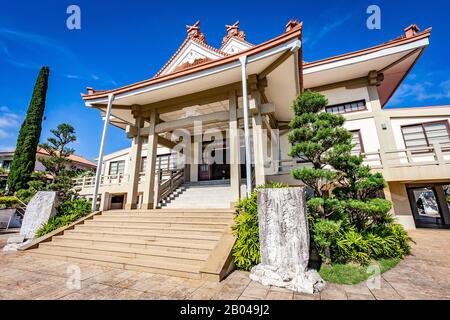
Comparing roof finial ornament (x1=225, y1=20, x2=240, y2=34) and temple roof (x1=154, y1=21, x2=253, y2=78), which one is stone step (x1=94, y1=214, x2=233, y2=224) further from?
roof finial ornament (x1=225, y1=20, x2=240, y2=34)

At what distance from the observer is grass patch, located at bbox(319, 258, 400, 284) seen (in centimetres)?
349

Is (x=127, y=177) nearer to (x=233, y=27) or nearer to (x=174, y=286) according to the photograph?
(x=174, y=286)

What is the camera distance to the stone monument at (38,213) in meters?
6.87

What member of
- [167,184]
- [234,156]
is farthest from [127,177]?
[234,156]

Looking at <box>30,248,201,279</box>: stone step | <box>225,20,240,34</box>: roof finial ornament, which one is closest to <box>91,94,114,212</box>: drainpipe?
<box>30,248,201,279</box>: stone step

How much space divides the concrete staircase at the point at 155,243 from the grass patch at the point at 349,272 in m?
1.87

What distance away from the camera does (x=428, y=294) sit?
9.64ft

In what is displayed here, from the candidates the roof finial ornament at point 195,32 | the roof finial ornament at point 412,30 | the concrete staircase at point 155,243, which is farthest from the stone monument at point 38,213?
the roof finial ornament at point 412,30

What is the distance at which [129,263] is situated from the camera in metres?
4.19

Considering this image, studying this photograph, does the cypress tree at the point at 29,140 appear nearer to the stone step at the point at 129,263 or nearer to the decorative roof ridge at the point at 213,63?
the decorative roof ridge at the point at 213,63

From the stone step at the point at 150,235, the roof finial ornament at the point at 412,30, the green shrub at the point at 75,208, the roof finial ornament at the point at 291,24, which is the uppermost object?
the roof finial ornament at the point at 412,30

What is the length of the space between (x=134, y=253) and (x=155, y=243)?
49 cm
